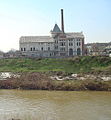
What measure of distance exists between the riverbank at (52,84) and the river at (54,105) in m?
1.75

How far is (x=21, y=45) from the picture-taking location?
262 ft

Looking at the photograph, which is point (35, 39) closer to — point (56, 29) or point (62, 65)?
point (56, 29)

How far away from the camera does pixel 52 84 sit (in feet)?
121

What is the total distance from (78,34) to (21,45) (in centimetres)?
1774

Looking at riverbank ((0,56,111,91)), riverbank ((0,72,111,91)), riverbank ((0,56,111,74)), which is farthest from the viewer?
riverbank ((0,56,111,74))

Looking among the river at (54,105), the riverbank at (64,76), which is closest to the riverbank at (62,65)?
the riverbank at (64,76)

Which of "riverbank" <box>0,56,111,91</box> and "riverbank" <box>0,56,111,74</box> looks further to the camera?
"riverbank" <box>0,56,111,74</box>

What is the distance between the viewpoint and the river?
21.2 m

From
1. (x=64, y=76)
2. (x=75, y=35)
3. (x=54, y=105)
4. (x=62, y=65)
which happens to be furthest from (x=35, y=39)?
(x=54, y=105)

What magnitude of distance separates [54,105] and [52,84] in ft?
35.7

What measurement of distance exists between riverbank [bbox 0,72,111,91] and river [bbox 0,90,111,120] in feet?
5.73

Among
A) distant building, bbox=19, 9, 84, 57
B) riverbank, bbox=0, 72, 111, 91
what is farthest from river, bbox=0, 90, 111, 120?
distant building, bbox=19, 9, 84, 57

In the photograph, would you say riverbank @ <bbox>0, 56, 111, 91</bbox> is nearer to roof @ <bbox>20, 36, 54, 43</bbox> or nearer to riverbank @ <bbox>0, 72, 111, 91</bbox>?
riverbank @ <bbox>0, 72, 111, 91</bbox>

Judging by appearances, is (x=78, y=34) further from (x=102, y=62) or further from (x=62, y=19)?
(x=102, y=62)
